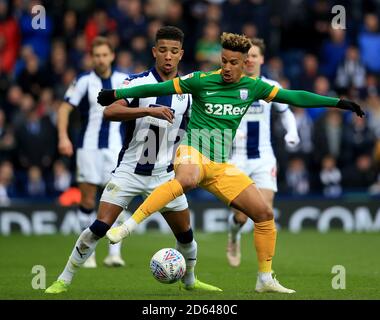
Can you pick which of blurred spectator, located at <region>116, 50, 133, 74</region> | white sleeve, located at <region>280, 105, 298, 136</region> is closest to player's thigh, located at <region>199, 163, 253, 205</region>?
white sleeve, located at <region>280, 105, 298, 136</region>

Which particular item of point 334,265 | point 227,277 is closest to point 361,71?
point 334,265

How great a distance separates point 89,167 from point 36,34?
27.0 feet

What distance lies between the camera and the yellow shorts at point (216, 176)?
9.04 meters

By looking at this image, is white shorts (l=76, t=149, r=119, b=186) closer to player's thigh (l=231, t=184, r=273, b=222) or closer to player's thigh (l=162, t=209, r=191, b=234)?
player's thigh (l=162, t=209, r=191, b=234)

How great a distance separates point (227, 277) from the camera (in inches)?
432

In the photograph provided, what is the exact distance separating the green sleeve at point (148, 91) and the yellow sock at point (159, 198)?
31.5 inches

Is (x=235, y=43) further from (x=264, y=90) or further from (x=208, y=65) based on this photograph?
(x=208, y=65)

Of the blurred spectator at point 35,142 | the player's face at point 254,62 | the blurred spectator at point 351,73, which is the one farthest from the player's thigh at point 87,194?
the blurred spectator at point 351,73

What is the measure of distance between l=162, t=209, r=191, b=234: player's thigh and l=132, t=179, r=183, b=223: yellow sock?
0.51m

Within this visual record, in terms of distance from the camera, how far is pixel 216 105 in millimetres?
9141

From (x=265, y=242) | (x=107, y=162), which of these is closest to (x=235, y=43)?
(x=265, y=242)

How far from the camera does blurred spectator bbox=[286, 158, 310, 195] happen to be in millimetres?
18781

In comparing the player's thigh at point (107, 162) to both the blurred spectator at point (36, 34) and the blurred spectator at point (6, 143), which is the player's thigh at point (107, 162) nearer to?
the blurred spectator at point (6, 143)

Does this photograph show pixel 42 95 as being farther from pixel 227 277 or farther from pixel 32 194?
pixel 227 277
